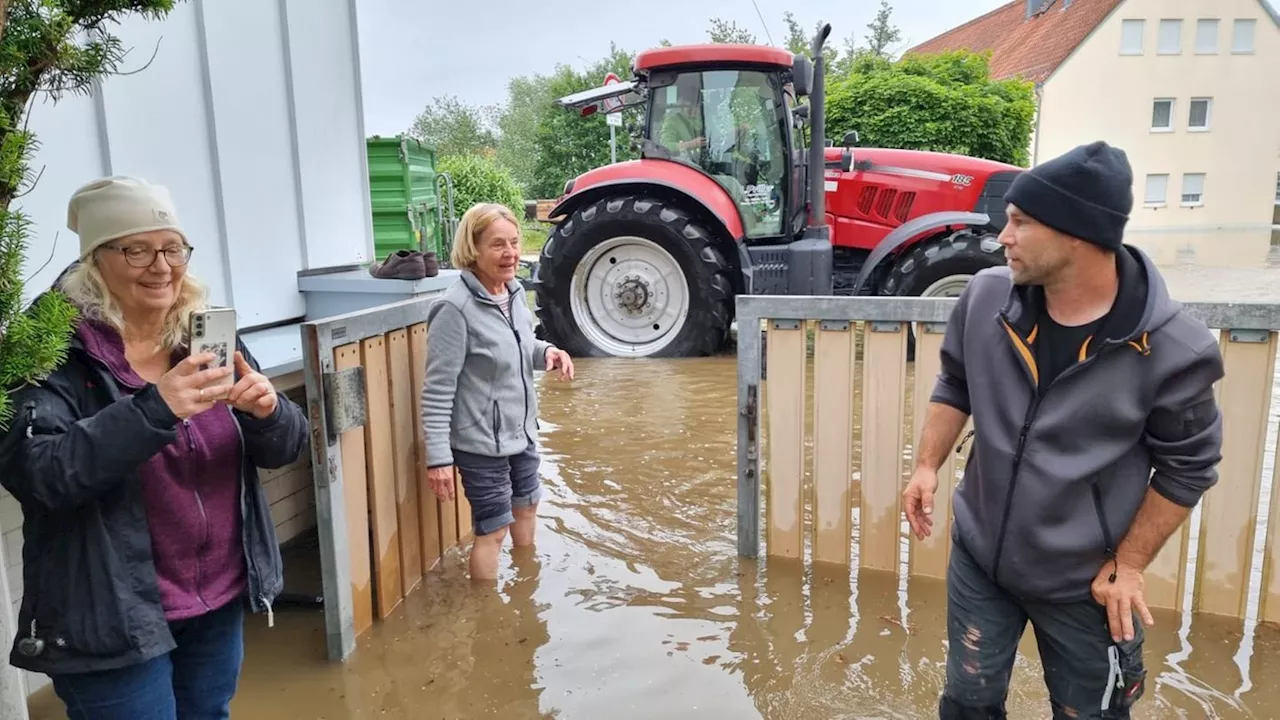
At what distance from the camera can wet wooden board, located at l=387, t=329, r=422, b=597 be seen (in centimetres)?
317

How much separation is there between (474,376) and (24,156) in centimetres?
182

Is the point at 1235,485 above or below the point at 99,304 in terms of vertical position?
below

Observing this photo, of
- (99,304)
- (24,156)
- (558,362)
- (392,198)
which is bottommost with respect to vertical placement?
(558,362)

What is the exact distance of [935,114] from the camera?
16016 mm

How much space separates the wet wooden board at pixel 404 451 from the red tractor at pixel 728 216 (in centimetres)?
433

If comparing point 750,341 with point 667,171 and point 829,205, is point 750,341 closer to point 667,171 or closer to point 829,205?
point 667,171

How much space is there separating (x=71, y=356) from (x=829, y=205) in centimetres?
697

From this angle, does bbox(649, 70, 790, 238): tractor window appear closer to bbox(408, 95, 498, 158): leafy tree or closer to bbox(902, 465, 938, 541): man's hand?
bbox(902, 465, 938, 541): man's hand

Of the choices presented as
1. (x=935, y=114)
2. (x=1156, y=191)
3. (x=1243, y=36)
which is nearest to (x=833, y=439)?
(x=935, y=114)

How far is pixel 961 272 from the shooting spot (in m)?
6.78

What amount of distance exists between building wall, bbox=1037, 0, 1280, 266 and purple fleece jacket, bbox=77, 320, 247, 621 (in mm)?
27149

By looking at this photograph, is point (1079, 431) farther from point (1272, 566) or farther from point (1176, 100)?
point (1176, 100)

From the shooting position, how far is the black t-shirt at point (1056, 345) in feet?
5.86

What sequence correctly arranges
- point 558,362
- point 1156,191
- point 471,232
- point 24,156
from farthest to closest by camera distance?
point 1156,191 < point 558,362 < point 471,232 < point 24,156
